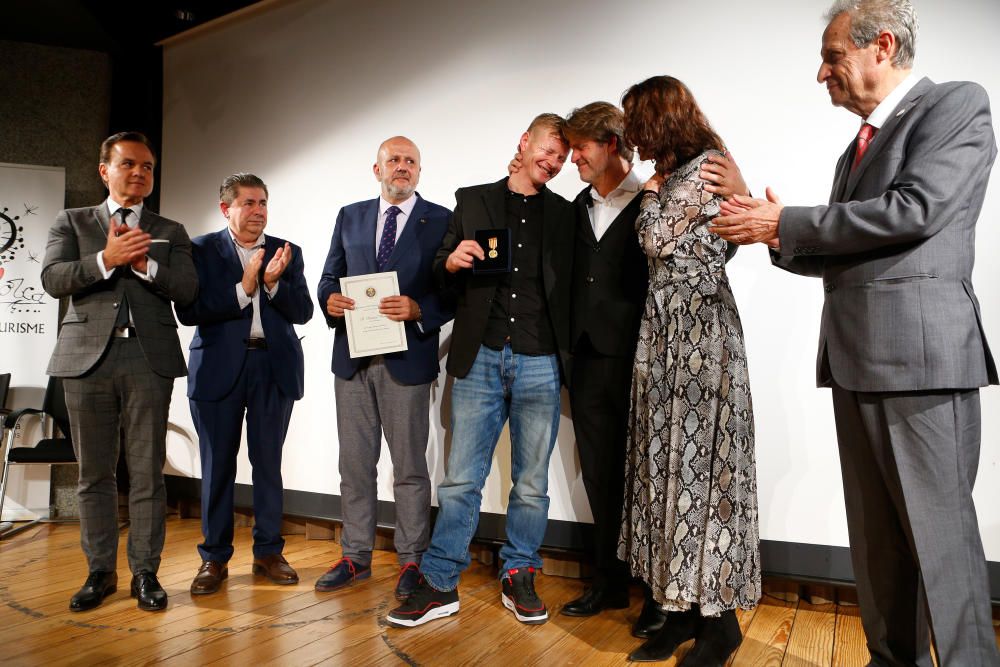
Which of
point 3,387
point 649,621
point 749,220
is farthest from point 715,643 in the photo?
point 3,387

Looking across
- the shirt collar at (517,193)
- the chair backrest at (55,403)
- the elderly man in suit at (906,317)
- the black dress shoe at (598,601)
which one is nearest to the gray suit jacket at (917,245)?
the elderly man in suit at (906,317)

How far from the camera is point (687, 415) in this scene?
214cm

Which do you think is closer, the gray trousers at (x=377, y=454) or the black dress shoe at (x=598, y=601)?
the black dress shoe at (x=598, y=601)

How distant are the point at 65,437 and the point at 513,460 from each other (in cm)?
312

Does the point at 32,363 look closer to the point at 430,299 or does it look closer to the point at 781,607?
the point at 430,299

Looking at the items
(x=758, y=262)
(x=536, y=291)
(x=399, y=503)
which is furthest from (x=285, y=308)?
(x=758, y=262)

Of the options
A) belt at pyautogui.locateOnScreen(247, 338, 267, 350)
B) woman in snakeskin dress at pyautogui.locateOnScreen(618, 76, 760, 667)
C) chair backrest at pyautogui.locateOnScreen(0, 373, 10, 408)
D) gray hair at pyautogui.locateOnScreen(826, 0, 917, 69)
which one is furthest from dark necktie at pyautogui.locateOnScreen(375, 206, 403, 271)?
chair backrest at pyautogui.locateOnScreen(0, 373, 10, 408)

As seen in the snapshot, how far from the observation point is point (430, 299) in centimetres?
300

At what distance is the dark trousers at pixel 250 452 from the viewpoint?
3.08 metres

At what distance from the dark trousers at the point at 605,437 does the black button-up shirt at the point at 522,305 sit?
166 mm

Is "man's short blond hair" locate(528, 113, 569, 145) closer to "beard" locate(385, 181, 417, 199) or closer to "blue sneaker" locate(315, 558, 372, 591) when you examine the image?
"beard" locate(385, 181, 417, 199)

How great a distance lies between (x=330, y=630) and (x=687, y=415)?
1.42 meters

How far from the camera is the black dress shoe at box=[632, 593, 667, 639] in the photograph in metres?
2.44

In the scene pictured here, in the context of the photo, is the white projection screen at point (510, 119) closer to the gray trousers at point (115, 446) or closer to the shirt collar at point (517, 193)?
the shirt collar at point (517, 193)
